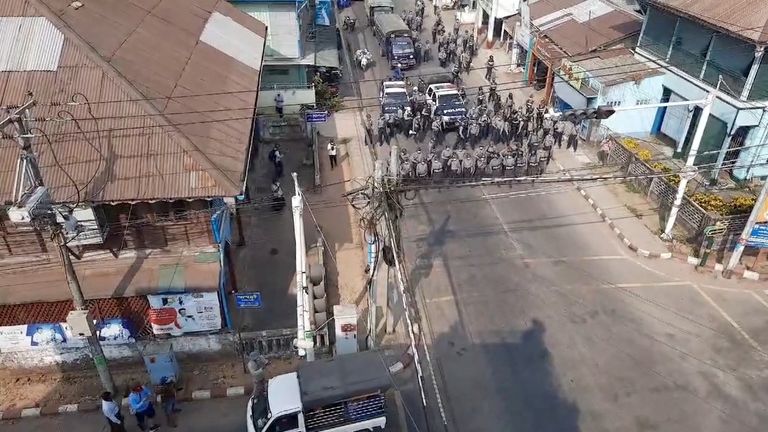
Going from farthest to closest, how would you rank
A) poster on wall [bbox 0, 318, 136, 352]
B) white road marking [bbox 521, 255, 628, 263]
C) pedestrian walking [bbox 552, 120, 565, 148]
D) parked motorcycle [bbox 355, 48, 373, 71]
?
parked motorcycle [bbox 355, 48, 373, 71] → pedestrian walking [bbox 552, 120, 565, 148] → white road marking [bbox 521, 255, 628, 263] → poster on wall [bbox 0, 318, 136, 352]

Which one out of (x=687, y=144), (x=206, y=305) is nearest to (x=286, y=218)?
(x=206, y=305)

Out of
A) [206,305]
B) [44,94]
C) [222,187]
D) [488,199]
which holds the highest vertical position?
[44,94]

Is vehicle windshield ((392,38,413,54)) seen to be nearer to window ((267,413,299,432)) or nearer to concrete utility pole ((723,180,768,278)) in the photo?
concrete utility pole ((723,180,768,278))

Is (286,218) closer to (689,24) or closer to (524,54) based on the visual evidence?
(689,24)

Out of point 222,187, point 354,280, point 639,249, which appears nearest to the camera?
point 222,187

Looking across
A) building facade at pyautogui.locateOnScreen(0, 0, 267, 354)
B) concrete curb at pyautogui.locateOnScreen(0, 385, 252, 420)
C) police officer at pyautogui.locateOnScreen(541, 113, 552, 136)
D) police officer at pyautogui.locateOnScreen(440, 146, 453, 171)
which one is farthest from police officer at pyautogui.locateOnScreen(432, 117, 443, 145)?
concrete curb at pyautogui.locateOnScreen(0, 385, 252, 420)

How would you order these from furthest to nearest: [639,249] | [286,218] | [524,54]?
1. [524,54]
2. [286,218]
3. [639,249]
